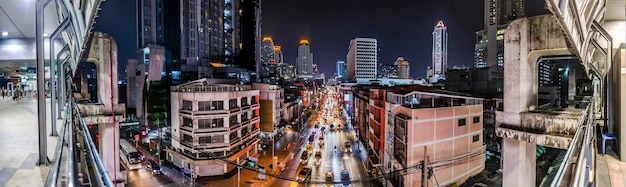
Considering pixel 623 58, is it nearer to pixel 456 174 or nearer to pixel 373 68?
pixel 456 174

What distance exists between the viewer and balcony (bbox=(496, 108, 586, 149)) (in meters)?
5.95

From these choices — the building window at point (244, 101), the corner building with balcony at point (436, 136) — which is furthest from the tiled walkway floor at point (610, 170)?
the building window at point (244, 101)

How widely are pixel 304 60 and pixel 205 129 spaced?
14711cm

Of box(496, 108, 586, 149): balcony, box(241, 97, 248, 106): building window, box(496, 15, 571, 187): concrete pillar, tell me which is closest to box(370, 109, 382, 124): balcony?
box(241, 97, 248, 106): building window

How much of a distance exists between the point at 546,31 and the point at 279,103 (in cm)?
2813

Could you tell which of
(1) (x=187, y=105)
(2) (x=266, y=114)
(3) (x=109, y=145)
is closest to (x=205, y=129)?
(1) (x=187, y=105)

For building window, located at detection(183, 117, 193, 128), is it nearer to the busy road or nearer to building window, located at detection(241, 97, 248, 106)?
building window, located at detection(241, 97, 248, 106)

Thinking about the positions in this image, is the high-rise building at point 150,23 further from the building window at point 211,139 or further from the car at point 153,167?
the building window at point 211,139

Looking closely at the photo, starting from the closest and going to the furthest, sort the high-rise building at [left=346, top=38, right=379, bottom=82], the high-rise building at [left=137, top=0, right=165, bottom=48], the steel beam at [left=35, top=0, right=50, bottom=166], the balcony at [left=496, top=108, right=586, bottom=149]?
the steel beam at [left=35, top=0, right=50, bottom=166] < the balcony at [left=496, top=108, right=586, bottom=149] < the high-rise building at [left=137, top=0, right=165, bottom=48] < the high-rise building at [left=346, top=38, right=379, bottom=82]

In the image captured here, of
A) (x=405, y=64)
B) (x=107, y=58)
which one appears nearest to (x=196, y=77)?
(x=107, y=58)

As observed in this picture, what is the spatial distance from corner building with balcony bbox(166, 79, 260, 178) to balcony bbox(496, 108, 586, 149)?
1622 cm

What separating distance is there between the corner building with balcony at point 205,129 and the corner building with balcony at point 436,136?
1075cm

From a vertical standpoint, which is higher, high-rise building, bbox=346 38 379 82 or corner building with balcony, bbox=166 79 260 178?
high-rise building, bbox=346 38 379 82

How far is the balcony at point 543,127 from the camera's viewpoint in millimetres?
5953
